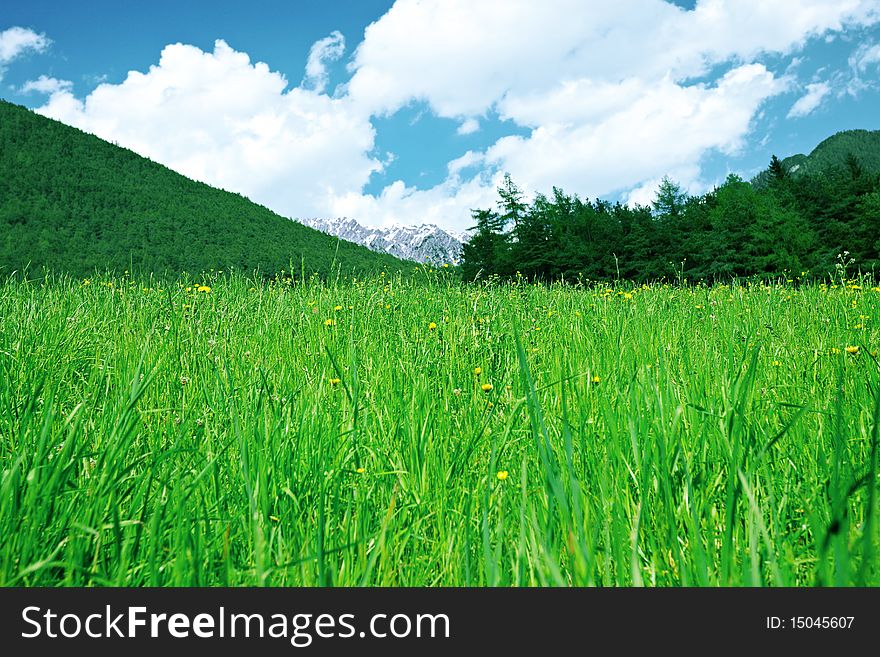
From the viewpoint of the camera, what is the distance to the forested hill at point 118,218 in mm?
20906

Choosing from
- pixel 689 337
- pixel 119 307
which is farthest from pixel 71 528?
pixel 119 307

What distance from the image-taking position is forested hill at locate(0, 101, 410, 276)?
20906 mm

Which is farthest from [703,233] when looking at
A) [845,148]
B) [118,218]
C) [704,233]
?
[845,148]

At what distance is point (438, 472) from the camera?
4.37 feet

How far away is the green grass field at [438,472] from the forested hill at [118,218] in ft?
60.5

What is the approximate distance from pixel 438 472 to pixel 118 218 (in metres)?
28.9

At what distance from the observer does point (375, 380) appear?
2014 millimetres

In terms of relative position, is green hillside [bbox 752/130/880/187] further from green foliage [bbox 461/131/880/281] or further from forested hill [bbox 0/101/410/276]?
forested hill [bbox 0/101/410/276]

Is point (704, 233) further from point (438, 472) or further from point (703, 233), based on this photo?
point (438, 472)

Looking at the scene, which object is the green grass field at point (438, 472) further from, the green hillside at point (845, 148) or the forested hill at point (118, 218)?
the green hillside at point (845, 148)

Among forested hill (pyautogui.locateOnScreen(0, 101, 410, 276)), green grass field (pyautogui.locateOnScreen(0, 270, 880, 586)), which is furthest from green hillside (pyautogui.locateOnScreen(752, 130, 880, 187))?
green grass field (pyautogui.locateOnScreen(0, 270, 880, 586))

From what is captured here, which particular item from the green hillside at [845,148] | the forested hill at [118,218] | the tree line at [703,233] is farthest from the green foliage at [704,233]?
the green hillside at [845,148]
